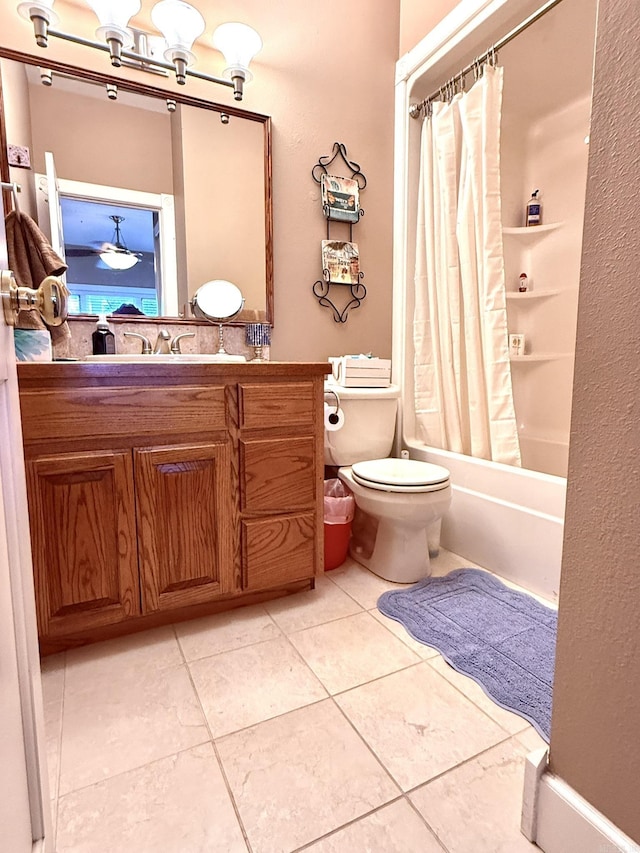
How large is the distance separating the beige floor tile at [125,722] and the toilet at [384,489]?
810 millimetres

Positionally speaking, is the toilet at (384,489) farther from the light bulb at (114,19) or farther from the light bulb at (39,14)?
the light bulb at (39,14)

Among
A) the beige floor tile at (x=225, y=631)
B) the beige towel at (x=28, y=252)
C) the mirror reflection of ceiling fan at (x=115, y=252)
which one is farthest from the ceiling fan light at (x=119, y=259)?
the beige floor tile at (x=225, y=631)

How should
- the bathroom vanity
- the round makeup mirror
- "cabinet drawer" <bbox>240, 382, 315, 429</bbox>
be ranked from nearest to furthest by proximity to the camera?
1. the bathroom vanity
2. "cabinet drawer" <bbox>240, 382, 315, 429</bbox>
3. the round makeup mirror

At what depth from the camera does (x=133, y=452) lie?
4.01 ft

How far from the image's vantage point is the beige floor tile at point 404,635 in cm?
129

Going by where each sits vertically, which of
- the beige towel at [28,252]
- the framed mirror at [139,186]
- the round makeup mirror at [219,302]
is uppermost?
the framed mirror at [139,186]

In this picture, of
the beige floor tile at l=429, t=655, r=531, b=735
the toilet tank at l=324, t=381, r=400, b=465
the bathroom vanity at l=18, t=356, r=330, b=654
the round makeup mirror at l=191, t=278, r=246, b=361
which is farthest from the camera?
the toilet tank at l=324, t=381, r=400, b=465

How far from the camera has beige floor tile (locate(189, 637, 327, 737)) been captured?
1.07m

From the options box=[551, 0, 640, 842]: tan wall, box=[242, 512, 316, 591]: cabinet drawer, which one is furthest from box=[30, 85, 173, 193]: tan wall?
box=[551, 0, 640, 842]: tan wall

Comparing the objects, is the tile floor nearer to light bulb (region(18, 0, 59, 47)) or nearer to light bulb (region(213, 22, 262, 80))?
light bulb (region(18, 0, 59, 47))

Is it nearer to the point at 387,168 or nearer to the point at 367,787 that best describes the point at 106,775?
the point at 367,787

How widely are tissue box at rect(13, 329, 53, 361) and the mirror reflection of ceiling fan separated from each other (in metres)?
0.48

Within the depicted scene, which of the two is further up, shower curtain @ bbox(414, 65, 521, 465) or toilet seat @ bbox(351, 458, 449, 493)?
shower curtain @ bbox(414, 65, 521, 465)

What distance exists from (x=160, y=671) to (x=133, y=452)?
1.94 feet
